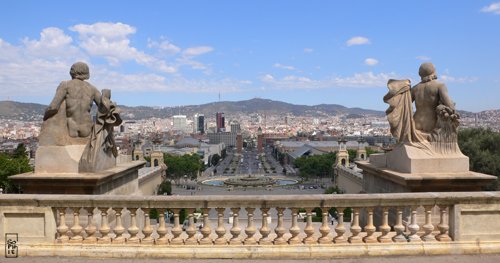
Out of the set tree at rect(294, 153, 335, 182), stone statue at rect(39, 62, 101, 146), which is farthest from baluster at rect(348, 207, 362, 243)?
tree at rect(294, 153, 335, 182)

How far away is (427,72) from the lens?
8148mm

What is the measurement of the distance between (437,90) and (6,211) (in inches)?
262

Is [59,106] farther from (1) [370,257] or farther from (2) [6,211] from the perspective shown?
(1) [370,257]

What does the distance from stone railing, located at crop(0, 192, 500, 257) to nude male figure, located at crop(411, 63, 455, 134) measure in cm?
191

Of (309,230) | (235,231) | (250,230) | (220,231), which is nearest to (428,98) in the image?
(309,230)

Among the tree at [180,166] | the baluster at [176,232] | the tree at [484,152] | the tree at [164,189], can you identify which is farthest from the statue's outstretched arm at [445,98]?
the tree at [180,166]

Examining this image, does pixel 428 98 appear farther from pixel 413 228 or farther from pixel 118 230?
pixel 118 230

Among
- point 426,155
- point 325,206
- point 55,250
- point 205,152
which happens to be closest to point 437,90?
point 426,155

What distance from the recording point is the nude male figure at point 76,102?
792 centimetres

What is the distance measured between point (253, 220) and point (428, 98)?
12.4 ft

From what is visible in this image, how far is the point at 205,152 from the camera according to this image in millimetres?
145875

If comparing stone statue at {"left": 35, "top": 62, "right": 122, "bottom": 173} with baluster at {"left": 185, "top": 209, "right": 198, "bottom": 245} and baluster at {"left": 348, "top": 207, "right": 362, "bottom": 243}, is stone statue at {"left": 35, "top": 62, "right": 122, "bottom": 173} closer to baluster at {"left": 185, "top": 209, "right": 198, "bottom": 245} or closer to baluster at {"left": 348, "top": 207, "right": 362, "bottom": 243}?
baluster at {"left": 185, "top": 209, "right": 198, "bottom": 245}

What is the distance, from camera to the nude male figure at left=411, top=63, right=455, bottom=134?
7.88 metres

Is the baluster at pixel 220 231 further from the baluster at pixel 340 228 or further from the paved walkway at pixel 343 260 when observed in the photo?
the baluster at pixel 340 228
